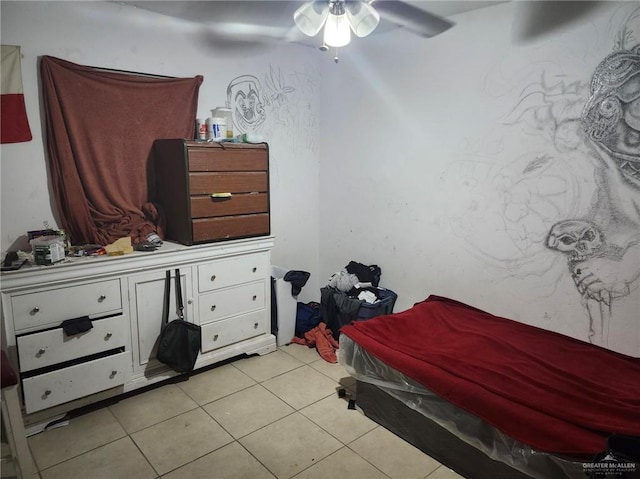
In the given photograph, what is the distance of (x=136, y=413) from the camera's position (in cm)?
228

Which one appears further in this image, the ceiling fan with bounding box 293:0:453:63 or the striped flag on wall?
the striped flag on wall

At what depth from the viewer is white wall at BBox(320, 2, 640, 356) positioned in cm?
215

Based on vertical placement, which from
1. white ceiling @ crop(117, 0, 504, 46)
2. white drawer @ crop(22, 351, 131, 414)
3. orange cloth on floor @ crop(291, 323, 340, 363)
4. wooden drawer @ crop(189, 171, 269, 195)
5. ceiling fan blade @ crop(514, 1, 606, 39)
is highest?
white ceiling @ crop(117, 0, 504, 46)

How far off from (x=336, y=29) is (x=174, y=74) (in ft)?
4.26

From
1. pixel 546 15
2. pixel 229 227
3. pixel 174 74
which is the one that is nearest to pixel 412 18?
pixel 546 15

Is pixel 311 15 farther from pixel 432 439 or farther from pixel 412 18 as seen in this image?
pixel 432 439

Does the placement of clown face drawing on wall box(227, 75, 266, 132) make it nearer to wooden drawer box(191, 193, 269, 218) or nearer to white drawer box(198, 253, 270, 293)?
wooden drawer box(191, 193, 269, 218)

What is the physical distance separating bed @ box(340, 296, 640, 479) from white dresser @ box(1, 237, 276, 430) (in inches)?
33.8

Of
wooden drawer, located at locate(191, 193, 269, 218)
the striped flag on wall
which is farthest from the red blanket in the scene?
the striped flag on wall

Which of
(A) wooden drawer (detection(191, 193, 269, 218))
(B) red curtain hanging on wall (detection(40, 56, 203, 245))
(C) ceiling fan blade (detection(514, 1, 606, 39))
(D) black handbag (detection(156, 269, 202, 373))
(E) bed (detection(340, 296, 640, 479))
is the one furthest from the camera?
(A) wooden drawer (detection(191, 193, 269, 218))

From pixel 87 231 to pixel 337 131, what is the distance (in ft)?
6.62

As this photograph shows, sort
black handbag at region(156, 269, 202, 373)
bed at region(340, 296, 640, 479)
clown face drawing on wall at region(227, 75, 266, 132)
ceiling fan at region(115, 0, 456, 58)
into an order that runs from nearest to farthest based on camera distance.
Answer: bed at region(340, 296, 640, 479) → ceiling fan at region(115, 0, 456, 58) → black handbag at region(156, 269, 202, 373) → clown face drawing on wall at region(227, 75, 266, 132)

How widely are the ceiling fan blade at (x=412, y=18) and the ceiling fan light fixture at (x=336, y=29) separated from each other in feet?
1.65

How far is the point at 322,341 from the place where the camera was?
120 inches
